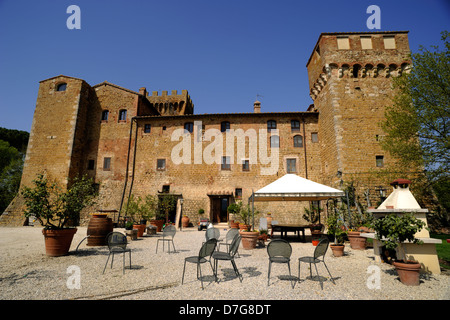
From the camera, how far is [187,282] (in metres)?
4.15

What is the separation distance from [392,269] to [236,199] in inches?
482

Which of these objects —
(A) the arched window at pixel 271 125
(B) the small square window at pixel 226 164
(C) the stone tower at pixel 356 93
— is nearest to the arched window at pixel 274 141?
(A) the arched window at pixel 271 125

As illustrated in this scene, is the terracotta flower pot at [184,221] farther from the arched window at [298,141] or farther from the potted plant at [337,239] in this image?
the potted plant at [337,239]

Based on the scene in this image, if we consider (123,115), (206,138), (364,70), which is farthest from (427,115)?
(123,115)

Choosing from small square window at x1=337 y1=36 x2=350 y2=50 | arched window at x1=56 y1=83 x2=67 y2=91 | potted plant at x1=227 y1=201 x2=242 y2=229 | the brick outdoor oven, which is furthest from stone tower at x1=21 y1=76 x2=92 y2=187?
small square window at x1=337 y1=36 x2=350 y2=50

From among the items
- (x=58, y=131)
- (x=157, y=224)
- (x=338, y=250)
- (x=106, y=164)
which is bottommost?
(x=157, y=224)

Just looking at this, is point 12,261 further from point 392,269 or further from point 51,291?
point 392,269

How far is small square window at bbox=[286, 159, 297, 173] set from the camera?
17292mm

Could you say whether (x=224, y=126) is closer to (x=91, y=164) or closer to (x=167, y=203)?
(x=167, y=203)

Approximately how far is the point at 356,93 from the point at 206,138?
37.6 feet

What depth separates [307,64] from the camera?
62.5ft

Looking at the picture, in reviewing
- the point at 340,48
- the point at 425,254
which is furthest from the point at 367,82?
the point at 425,254

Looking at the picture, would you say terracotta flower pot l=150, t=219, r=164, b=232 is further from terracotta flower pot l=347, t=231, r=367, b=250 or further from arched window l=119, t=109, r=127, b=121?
arched window l=119, t=109, r=127, b=121
